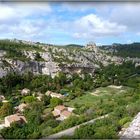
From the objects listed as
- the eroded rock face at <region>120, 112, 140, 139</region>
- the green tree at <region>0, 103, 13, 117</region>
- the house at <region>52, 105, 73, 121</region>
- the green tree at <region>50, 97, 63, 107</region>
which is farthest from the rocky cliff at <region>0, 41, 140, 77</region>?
the eroded rock face at <region>120, 112, 140, 139</region>

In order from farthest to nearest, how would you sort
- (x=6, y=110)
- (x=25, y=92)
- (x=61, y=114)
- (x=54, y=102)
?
(x=25, y=92) → (x=54, y=102) → (x=6, y=110) → (x=61, y=114)

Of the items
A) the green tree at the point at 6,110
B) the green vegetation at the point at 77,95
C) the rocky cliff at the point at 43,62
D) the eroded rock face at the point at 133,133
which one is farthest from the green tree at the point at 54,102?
the eroded rock face at the point at 133,133

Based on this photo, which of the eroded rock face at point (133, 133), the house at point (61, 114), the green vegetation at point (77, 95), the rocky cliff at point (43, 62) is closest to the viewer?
the eroded rock face at point (133, 133)

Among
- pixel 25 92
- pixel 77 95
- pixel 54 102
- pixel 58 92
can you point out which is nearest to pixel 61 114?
pixel 54 102

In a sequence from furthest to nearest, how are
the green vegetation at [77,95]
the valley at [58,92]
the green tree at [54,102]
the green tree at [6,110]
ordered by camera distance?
the green tree at [54,102]
the green tree at [6,110]
the green vegetation at [77,95]
the valley at [58,92]

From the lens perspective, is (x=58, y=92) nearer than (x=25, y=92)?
No

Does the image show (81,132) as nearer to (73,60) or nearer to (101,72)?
(101,72)

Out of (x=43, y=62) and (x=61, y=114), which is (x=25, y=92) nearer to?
(x=61, y=114)

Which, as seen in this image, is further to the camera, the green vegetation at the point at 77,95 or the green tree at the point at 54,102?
the green tree at the point at 54,102

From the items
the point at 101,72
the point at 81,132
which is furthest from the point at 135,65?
the point at 81,132

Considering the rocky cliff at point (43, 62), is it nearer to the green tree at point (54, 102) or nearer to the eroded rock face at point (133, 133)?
the green tree at point (54, 102)

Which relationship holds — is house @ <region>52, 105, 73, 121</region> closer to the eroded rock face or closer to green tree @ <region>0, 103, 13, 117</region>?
green tree @ <region>0, 103, 13, 117</region>
